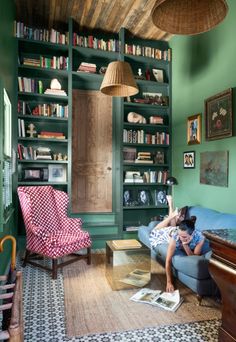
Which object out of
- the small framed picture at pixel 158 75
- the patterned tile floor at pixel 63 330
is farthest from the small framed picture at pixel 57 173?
the small framed picture at pixel 158 75

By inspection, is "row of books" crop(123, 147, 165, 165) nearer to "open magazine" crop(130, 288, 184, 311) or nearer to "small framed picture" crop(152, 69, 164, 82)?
"small framed picture" crop(152, 69, 164, 82)

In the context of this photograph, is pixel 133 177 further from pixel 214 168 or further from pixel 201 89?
pixel 201 89

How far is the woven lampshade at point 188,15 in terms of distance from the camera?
137 cm

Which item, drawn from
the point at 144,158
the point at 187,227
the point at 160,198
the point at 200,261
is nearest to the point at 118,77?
the point at 187,227

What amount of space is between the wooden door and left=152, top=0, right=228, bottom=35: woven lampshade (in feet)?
9.96

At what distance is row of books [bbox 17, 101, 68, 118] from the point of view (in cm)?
388

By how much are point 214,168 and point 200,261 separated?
1.39 m

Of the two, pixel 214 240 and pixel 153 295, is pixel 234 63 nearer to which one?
pixel 214 240

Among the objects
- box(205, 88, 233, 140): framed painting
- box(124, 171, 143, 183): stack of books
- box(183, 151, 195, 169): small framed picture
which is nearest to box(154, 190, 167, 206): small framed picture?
box(124, 171, 143, 183): stack of books

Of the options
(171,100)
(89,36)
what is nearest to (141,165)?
(171,100)

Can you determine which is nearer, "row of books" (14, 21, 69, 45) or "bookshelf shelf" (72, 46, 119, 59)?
"row of books" (14, 21, 69, 45)

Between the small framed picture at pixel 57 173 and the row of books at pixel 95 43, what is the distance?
1890 mm

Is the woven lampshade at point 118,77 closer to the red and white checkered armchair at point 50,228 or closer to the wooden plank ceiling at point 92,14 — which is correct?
the wooden plank ceiling at point 92,14

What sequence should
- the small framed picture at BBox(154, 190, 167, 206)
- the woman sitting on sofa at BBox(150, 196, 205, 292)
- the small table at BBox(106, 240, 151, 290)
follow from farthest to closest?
the small framed picture at BBox(154, 190, 167, 206) < the small table at BBox(106, 240, 151, 290) < the woman sitting on sofa at BBox(150, 196, 205, 292)
